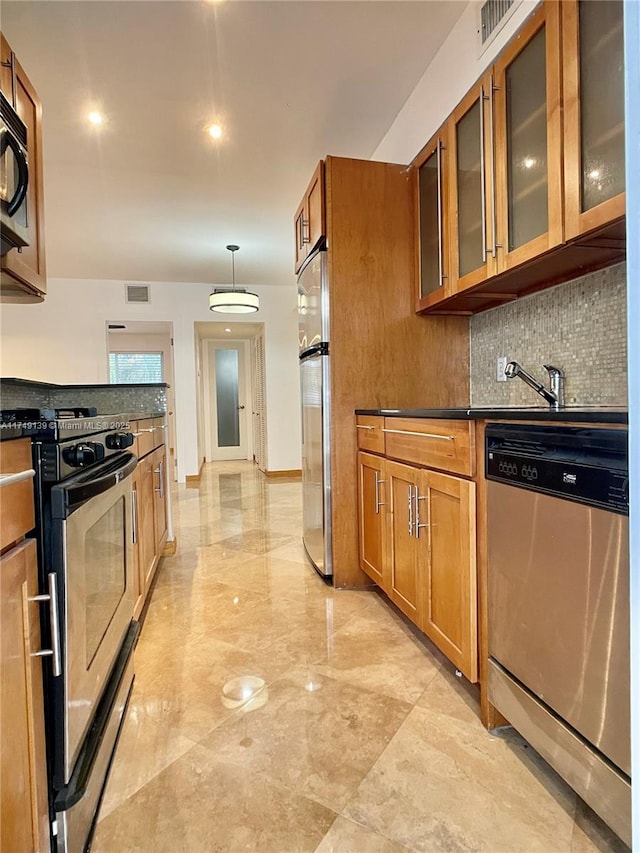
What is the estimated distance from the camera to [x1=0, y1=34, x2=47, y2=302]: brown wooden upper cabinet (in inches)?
62.2

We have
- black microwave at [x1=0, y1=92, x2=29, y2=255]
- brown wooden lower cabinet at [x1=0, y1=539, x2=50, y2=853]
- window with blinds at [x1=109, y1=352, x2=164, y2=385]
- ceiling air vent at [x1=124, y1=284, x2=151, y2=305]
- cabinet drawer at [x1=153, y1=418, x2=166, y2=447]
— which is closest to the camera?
brown wooden lower cabinet at [x1=0, y1=539, x2=50, y2=853]

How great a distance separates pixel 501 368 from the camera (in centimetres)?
224

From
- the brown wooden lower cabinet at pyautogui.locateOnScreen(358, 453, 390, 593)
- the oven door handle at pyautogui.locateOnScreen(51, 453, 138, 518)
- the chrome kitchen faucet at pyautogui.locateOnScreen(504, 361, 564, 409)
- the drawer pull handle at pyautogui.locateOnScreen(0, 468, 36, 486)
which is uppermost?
the chrome kitchen faucet at pyautogui.locateOnScreen(504, 361, 564, 409)

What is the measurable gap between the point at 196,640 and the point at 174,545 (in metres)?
1.34

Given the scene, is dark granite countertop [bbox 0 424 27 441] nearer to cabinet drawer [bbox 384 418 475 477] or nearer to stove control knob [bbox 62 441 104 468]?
stove control knob [bbox 62 441 104 468]

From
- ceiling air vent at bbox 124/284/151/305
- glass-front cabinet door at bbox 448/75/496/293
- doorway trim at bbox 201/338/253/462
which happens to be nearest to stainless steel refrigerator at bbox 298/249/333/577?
glass-front cabinet door at bbox 448/75/496/293

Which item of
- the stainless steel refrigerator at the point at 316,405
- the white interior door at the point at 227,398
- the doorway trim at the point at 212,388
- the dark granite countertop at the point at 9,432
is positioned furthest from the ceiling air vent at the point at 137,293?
the dark granite countertop at the point at 9,432

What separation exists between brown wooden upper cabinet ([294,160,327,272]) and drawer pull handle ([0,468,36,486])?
2026mm

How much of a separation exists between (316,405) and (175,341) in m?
4.11

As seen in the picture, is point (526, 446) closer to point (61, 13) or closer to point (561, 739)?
point (561, 739)

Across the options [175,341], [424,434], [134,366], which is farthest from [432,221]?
[134,366]

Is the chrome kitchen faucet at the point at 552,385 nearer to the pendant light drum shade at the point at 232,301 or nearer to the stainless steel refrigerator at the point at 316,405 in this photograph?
the stainless steel refrigerator at the point at 316,405

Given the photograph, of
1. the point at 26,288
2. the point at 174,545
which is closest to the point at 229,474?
the point at 174,545

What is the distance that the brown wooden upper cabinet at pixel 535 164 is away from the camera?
1280 mm
